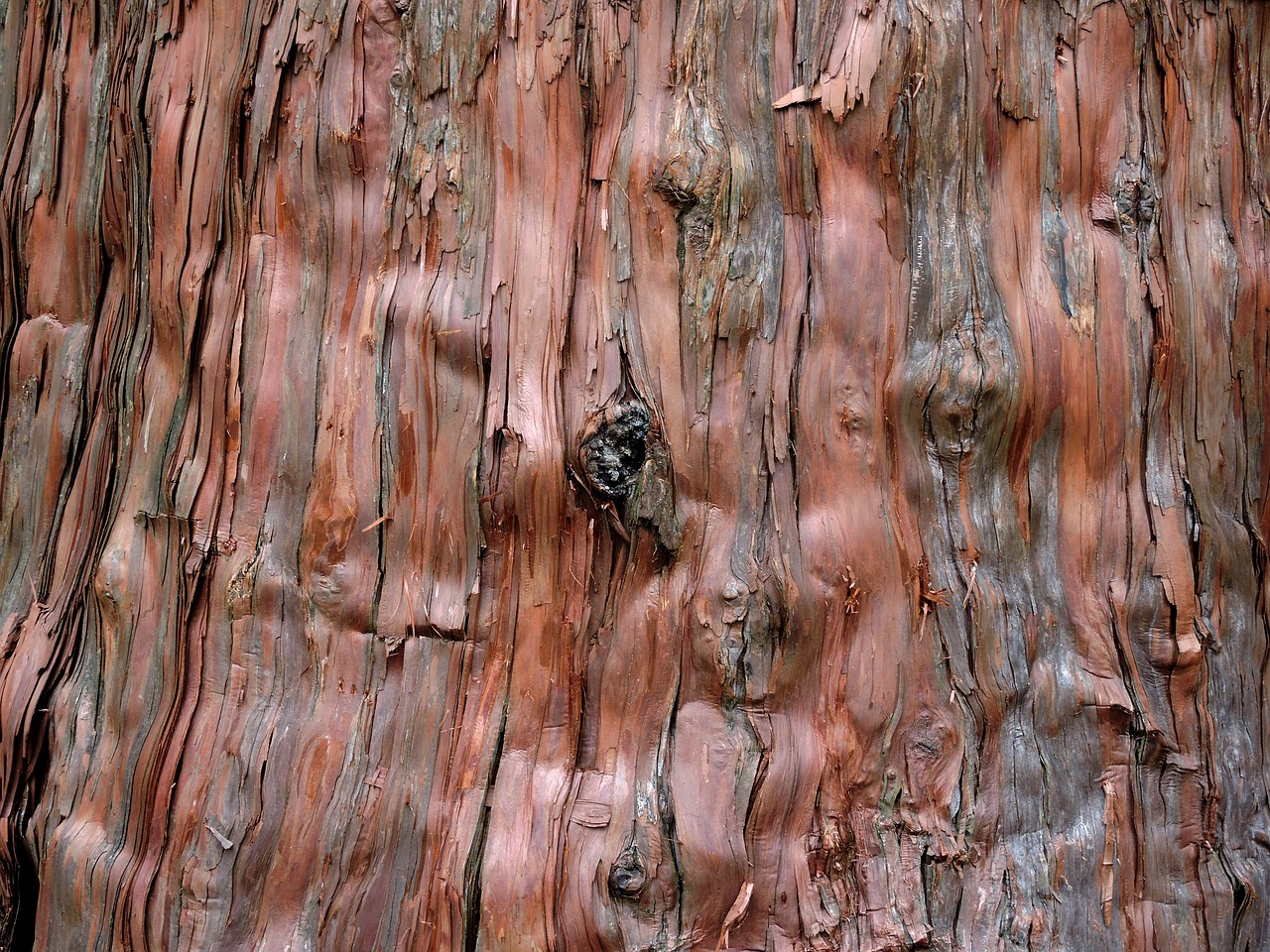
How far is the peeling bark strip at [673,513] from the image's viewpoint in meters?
1.25

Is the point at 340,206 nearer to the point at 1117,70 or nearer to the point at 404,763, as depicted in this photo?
the point at 404,763

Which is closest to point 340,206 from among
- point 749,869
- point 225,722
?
point 225,722

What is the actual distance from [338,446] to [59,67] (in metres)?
0.85

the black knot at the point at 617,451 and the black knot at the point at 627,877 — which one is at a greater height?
the black knot at the point at 617,451

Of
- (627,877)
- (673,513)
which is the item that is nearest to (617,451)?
(673,513)

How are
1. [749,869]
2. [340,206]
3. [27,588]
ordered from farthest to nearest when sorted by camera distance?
[27,588], [340,206], [749,869]

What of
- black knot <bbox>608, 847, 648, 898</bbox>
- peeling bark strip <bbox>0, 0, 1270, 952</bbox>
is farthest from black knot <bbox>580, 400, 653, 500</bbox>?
black knot <bbox>608, 847, 648, 898</bbox>

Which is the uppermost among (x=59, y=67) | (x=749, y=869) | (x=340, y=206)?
(x=59, y=67)

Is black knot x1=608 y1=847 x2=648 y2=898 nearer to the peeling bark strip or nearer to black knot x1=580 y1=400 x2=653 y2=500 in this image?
the peeling bark strip

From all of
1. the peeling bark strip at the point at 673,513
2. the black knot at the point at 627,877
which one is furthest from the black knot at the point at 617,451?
the black knot at the point at 627,877

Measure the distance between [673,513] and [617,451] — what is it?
0.37 ft

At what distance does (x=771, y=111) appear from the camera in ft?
4.32

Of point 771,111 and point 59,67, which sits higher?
point 59,67

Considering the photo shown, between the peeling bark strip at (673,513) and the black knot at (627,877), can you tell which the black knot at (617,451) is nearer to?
the peeling bark strip at (673,513)
